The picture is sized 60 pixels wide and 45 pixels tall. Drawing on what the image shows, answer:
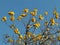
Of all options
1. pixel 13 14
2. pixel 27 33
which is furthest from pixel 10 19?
pixel 27 33

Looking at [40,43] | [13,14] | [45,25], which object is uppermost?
[13,14]

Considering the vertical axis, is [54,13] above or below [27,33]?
above

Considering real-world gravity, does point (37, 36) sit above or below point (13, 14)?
below

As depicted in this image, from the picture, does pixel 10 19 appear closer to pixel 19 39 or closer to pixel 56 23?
pixel 19 39

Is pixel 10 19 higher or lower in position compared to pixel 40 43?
higher

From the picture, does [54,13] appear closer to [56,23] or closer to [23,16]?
[56,23]

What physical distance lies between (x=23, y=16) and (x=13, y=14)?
1.77ft

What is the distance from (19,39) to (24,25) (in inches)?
29.3

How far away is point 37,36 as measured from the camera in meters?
11.4

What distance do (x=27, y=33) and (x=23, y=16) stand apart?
86 cm

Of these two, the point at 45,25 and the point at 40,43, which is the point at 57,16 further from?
the point at 40,43

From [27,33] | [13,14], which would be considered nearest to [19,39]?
[27,33]

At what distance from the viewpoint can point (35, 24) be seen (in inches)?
444

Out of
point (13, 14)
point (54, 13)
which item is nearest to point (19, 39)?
point (13, 14)
